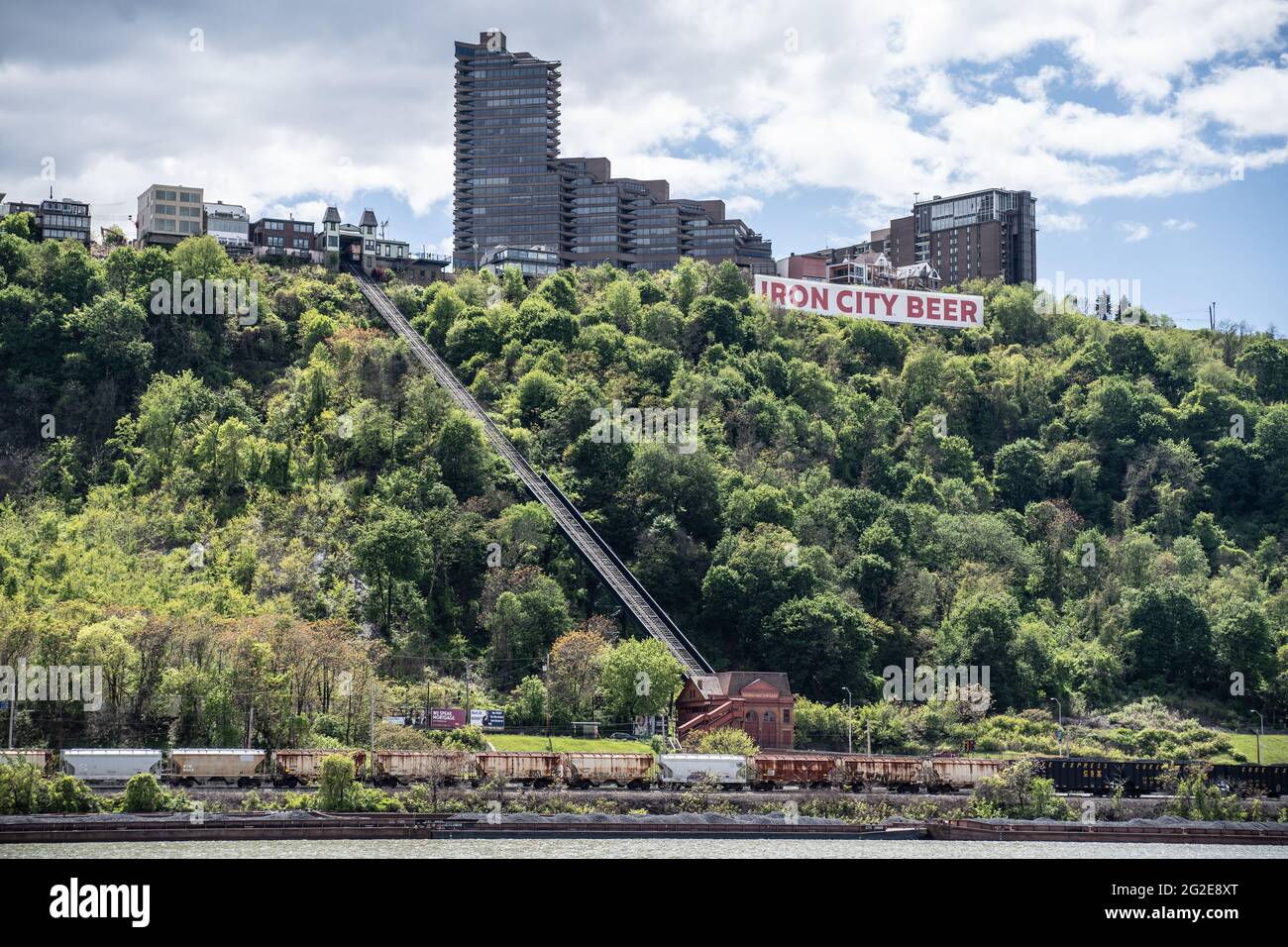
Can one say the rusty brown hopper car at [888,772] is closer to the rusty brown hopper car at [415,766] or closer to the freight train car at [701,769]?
the freight train car at [701,769]

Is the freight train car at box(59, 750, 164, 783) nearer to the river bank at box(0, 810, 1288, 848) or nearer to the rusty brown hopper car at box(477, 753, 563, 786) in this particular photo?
the river bank at box(0, 810, 1288, 848)

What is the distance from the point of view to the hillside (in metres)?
93.2

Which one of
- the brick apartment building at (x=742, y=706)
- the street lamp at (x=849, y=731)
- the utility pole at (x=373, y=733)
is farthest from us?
the street lamp at (x=849, y=731)

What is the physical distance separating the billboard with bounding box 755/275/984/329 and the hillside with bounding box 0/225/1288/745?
17.1 ft

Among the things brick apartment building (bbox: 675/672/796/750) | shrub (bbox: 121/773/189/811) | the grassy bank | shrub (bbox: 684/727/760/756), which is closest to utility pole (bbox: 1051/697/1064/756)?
the grassy bank

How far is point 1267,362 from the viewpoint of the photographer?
171000mm

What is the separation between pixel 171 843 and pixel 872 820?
32492 mm

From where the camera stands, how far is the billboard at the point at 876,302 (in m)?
169

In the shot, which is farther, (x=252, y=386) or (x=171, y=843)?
(x=252, y=386)

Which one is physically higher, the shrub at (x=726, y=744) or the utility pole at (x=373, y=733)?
the utility pole at (x=373, y=733)

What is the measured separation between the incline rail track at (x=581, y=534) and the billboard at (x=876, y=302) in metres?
44.9

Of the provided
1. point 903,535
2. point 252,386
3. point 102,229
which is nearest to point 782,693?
point 903,535

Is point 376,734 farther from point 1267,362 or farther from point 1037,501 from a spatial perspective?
point 1267,362

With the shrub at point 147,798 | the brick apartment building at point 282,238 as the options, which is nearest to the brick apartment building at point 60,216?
the brick apartment building at point 282,238
